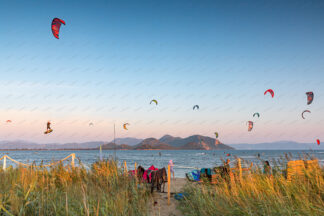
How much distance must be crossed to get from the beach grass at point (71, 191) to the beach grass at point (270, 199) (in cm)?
146

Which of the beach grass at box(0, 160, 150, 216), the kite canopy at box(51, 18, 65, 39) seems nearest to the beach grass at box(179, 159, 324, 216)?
the beach grass at box(0, 160, 150, 216)

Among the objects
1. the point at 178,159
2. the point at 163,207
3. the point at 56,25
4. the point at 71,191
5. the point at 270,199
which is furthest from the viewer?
the point at 178,159

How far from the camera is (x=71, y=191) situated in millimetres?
5477

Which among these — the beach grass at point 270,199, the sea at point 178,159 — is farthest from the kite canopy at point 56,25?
the beach grass at point 270,199

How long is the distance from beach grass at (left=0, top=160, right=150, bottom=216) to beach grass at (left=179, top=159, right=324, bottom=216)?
146 centimetres

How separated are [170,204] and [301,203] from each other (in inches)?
130

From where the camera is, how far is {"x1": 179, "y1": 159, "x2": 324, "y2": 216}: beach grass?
3977 mm

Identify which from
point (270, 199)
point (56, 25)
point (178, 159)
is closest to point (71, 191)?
point (270, 199)

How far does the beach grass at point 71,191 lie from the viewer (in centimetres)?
409

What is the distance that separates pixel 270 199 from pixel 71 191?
159 inches

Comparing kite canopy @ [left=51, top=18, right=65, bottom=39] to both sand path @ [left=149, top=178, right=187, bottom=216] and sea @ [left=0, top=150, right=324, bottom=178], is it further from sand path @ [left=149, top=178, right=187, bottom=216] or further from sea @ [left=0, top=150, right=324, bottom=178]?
sand path @ [left=149, top=178, right=187, bottom=216]

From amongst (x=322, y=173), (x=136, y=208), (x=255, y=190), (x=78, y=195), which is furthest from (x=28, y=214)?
(x=322, y=173)

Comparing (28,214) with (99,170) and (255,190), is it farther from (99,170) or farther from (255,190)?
(255,190)

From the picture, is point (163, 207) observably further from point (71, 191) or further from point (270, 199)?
point (270, 199)
